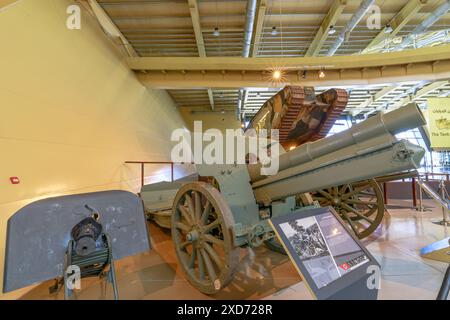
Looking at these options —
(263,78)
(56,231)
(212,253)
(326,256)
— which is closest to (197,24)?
(263,78)

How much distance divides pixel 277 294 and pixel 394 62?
610 cm

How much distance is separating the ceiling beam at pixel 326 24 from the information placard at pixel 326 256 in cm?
424

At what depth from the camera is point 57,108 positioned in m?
3.00

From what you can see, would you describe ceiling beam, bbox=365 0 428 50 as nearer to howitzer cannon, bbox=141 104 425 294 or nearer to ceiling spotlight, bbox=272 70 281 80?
ceiling spotlight, bbox=272 70 281 80

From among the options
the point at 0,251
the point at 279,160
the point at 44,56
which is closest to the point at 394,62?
the point at 279,160

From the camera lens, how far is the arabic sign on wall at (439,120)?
558 centimetres

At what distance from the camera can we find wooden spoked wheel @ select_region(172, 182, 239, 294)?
5.87 ft

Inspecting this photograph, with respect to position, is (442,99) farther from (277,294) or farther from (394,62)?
(277,294)

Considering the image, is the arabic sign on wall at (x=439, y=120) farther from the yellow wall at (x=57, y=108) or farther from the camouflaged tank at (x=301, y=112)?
the yellow wall at (x=57, y=108)

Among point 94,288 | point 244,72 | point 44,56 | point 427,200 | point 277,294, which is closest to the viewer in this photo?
point 277,294

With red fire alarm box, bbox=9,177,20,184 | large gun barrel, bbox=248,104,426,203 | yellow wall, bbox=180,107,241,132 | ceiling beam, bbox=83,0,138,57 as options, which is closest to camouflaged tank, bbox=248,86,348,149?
large gun barrel, bbox=248,104,426,203

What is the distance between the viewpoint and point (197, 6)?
433 centimetres

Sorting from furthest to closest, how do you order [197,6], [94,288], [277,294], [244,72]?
[244,72]
[197,6]
[94,288]
[277,294]

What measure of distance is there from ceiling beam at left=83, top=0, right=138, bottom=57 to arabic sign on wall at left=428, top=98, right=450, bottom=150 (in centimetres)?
753
